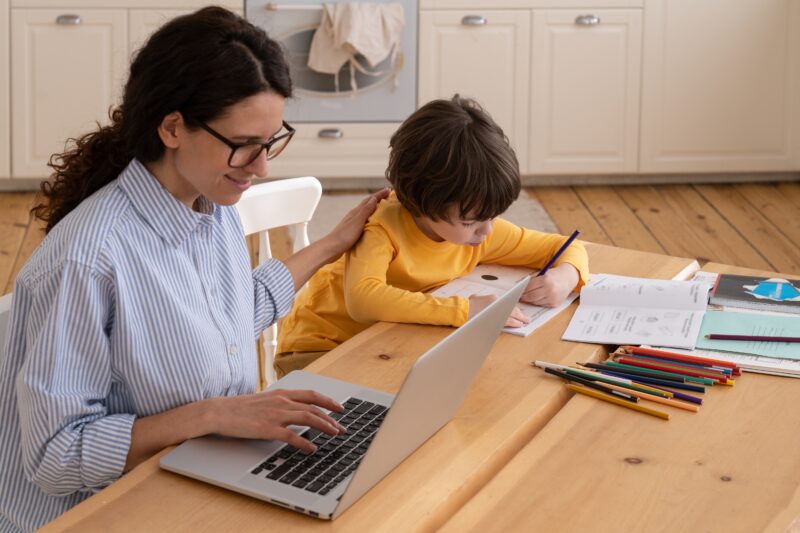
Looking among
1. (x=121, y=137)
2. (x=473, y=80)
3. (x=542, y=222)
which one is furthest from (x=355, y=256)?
(x=473, y=80)

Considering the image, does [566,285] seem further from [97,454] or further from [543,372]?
[97,454]

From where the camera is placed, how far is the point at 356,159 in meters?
4.72

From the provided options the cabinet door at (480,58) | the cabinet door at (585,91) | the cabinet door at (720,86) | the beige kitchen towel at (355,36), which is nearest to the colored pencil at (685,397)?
the beige kitchen towel at (355,36)

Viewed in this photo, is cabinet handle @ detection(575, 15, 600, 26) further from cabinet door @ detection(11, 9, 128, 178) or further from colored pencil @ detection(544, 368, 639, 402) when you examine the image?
colored pencil @ detection(544, 368, 639, 402)

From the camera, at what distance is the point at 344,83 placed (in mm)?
4594

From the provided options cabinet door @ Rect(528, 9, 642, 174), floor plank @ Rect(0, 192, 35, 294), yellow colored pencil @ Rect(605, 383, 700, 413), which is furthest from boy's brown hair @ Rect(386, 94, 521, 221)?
cabinet door @ Rect(528, 9, 642, 174)

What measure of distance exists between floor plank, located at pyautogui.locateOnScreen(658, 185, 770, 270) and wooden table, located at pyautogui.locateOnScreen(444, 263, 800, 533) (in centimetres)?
251

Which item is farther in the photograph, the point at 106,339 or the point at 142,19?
the point at 142,19

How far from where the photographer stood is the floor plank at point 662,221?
418cm

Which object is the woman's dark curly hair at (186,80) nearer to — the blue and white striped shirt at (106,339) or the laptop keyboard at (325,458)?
the blue and white striped shirt at (106,339)

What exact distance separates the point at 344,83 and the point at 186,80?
3203 millimetres

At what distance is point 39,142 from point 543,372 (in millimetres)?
3423

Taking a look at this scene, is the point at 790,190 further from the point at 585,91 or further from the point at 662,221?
the point at 585,91

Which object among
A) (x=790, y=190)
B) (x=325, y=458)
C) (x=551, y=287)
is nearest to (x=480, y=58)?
(x=790, y=190)
